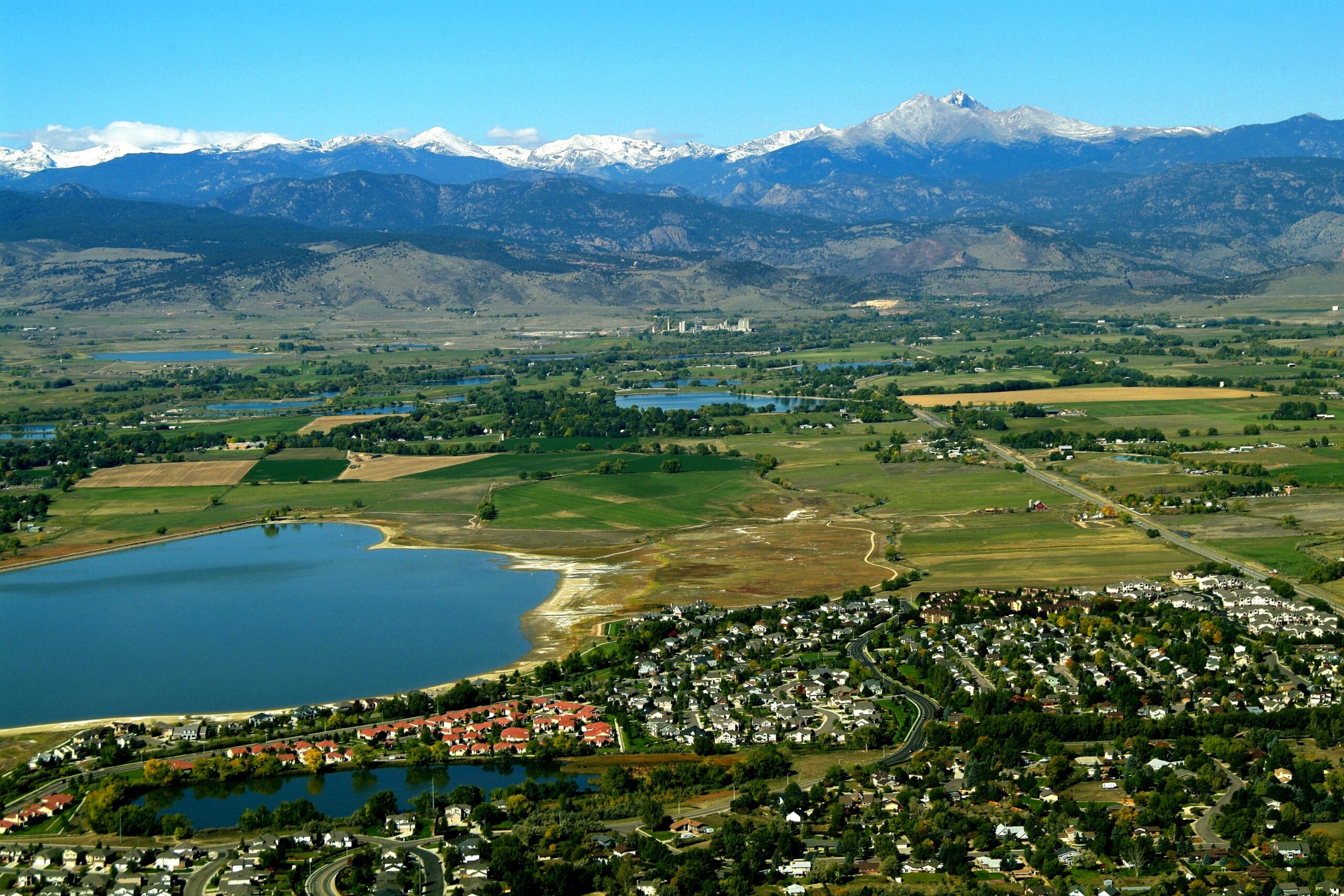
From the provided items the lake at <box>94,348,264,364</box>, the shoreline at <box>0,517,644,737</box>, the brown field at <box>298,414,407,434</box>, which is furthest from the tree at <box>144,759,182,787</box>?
the lake at <box>94,348,264,364</box>

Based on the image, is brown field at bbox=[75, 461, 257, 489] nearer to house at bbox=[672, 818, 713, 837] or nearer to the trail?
the trail

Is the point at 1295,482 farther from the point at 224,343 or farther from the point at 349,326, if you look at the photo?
the point at 349,326

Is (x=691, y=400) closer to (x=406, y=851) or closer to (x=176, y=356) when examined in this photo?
(x=176, y=356)

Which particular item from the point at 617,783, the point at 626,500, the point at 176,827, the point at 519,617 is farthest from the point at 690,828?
the point at 626,500

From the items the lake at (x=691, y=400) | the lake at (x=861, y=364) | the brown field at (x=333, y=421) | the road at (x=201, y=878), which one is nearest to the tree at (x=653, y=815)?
the road at (x=201, y=878)

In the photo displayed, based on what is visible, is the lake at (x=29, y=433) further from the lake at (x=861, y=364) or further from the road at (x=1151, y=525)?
the lake at (x=861, y=364)

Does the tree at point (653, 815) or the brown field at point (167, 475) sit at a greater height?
the brown field at point (167, 475)

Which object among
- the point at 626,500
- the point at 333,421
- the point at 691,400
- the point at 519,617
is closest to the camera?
the point at 519,617
